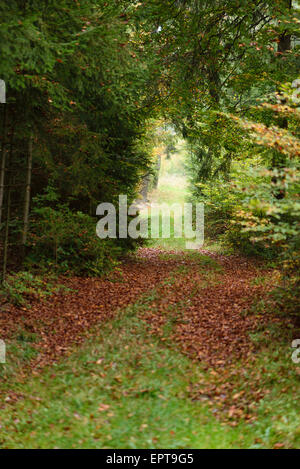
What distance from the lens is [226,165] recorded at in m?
14.9

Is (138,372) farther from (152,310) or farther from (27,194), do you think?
(27,194)

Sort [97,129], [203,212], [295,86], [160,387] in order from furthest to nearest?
1. [203,212]
2. [97,129]
3. [295,86]
4. [160,387]

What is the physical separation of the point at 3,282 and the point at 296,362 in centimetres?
604

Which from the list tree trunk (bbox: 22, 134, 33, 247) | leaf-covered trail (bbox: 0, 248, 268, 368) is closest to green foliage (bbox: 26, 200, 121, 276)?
tree trunk (bbox: 22, 134, 33, 247)

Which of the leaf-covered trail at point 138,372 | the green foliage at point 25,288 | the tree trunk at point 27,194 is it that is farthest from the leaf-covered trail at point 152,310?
the tree trunk at point 27,194

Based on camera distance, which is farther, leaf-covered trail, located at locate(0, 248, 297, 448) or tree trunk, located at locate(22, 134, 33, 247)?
tree trunk, located at locate(22, 134, 33, 247)

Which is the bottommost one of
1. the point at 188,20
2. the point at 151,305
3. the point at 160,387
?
the point at 160,387

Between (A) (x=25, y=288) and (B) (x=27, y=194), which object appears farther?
(B) (x=27, y=194)

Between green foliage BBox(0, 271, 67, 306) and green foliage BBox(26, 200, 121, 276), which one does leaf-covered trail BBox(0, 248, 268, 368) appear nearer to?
green foliage BBox(0, 271, 67, 306)

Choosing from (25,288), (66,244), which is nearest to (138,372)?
(25,288)

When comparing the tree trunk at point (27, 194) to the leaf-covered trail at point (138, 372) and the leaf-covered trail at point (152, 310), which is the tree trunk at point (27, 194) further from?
the leaf-covered trail at point (138, 372)
